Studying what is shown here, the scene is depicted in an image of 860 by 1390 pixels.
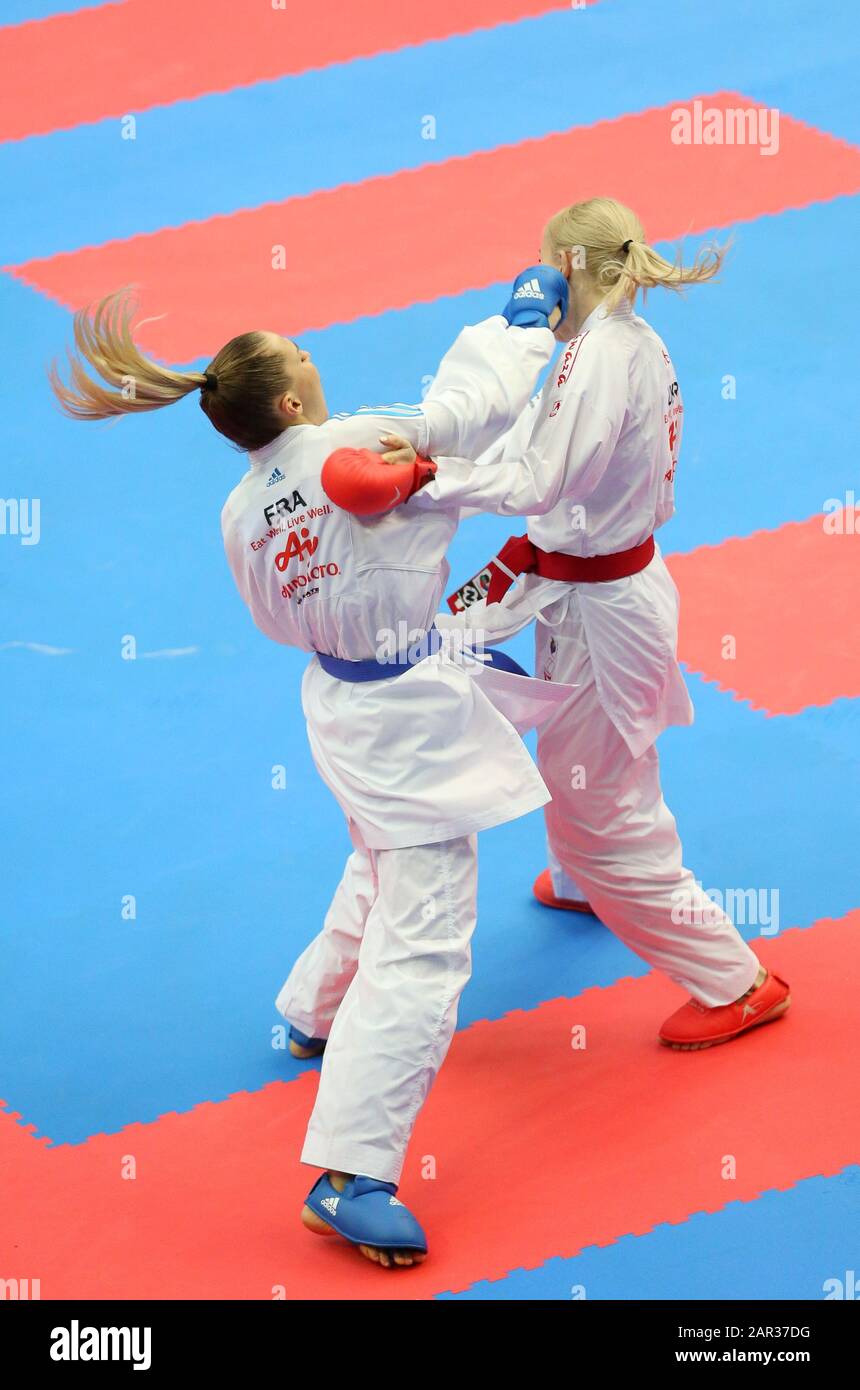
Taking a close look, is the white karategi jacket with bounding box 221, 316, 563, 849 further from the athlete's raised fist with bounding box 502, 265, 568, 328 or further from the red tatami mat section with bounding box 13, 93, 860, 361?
the red tatami mat section with bounding box 13, 93, 860, 361

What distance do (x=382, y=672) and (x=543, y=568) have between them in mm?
728

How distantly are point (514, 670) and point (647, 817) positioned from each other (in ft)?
1.99

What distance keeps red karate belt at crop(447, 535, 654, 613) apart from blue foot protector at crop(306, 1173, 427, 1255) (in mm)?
1615

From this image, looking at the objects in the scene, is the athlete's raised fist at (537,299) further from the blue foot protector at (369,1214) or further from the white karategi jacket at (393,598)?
the blue foot protector at (369,1214)

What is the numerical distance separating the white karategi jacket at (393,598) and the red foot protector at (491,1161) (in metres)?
0.94

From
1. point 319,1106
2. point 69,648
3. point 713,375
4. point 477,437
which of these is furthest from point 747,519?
point 319,1106

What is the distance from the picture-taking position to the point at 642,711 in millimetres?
4574

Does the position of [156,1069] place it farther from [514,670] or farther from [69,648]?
[69,648]

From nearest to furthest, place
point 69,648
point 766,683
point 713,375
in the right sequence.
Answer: point 766,683 < point 69,648 < point 713,375

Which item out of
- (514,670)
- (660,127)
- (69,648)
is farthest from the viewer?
(660,127)

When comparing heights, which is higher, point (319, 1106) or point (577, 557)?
point (577, 557)

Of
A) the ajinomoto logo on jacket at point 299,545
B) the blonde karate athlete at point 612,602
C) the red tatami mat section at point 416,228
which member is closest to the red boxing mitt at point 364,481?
the ajinomoto logo on jacket at point 299,545

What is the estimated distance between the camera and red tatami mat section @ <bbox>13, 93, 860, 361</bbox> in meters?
8.68

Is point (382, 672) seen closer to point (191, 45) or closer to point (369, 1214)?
point (369, 1214)
